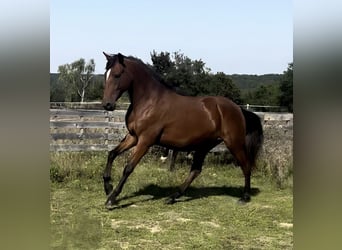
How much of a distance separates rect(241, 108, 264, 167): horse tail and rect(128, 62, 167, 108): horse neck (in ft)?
3.93

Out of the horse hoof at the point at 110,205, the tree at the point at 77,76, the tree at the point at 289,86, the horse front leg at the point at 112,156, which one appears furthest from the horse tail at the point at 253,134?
the tree at the point at 289,86

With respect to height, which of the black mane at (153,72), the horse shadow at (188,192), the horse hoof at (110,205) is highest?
the black mane at (153,72)

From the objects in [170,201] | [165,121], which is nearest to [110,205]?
[170,201]

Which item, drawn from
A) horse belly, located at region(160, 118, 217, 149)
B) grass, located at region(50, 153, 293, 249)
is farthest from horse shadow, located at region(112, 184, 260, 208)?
horse belly, located at region(160, 118, 217, 149)

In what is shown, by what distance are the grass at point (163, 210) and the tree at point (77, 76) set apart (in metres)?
0.75

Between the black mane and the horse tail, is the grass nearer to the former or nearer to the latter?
the horse tail

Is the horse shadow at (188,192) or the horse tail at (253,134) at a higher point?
the horse tail at (253,134)

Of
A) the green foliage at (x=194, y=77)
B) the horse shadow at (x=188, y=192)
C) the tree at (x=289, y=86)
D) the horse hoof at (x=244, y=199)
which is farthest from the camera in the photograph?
the green foliage at (x=194, y=77)

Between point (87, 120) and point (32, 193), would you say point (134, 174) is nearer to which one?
point (87, 120)

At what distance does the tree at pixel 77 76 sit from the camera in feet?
7.00

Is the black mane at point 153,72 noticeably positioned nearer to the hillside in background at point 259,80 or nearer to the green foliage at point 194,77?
the hillside in background at point 259,80

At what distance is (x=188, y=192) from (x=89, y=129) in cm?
237

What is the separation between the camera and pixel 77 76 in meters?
3.91

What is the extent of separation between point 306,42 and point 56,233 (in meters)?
1.21
